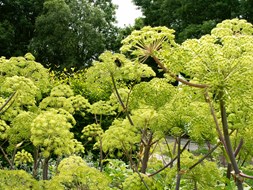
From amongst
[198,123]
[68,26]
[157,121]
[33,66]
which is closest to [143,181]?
[157,121]

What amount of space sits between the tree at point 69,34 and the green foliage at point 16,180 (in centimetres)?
3285

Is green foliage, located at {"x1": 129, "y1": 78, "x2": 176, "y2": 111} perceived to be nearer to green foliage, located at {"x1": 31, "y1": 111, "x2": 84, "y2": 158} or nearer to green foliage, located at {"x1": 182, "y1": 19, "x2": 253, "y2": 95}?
green foliage, located at {"x1": 31, "y1": 111, "x2": 84, "y2": 158}

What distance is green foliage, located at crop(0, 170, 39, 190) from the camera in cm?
320

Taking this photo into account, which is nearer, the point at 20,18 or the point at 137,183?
the point at 137,183

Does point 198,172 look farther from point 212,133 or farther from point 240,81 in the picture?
point 240,81

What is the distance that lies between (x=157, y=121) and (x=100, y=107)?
2093mm

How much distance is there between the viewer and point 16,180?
130 inches

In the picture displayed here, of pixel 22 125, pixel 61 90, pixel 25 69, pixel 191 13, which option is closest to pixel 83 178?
pixel 22 125

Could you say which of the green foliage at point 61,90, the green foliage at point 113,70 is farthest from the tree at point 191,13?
the green foliage at point 113,70

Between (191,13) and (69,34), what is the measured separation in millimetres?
10461

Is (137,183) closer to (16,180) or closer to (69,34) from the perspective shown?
(16,180)

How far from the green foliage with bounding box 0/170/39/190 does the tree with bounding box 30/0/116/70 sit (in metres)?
32.8

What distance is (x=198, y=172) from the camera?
12.4ft

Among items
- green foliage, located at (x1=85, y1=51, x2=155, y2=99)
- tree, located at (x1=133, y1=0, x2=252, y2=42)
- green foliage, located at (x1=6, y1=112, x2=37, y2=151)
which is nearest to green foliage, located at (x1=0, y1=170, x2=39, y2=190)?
green foliage, located at (x1=6, y1=112, x2=37, y2=151)
